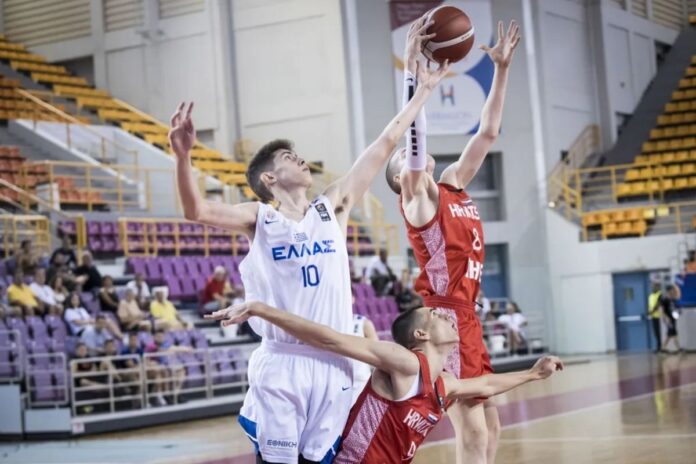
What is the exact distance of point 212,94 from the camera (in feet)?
80.0

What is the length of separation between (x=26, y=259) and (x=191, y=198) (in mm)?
10950

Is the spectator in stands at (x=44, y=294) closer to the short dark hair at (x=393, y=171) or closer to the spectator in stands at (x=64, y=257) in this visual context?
the spectator in stands at (x=64, y=257)

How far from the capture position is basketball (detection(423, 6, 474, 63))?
5145 millimetres

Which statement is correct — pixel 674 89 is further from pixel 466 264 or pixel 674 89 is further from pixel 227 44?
pixel 466 264

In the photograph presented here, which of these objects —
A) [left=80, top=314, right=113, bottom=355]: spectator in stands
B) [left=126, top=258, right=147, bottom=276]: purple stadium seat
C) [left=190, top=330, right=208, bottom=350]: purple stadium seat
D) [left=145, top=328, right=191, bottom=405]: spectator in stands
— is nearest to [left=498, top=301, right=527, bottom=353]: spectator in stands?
[left=126, top=258, right=147, bottom=276]: purple stadium seat

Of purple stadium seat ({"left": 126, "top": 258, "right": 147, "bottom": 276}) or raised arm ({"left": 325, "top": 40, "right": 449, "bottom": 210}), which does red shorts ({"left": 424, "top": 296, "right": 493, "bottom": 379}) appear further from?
purple stadium seat ({"left": 126, "top": 258, "right": 147, "bottom": 276})

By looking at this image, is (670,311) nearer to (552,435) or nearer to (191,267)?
(191,267)

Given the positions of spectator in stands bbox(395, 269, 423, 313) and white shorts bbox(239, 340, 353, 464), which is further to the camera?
spectator in stands bbox(395, 269, 423, 313)

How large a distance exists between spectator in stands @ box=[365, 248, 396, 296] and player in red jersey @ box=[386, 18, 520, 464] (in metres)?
12.9

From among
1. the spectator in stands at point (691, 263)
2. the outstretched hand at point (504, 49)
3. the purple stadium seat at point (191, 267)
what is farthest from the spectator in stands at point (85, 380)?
the spectator in stands at point (691, 263)

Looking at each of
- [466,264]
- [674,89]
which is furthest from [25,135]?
[466,264]

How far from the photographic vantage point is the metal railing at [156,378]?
508 inches

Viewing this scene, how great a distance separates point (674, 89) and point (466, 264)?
77.0 ft

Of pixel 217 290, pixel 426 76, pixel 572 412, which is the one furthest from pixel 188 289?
pixel 426 76
